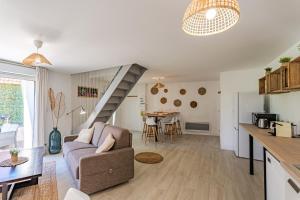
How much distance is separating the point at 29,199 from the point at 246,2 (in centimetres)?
312

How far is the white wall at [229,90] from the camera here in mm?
4814

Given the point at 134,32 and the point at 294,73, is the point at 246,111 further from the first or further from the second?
the point at 134,32

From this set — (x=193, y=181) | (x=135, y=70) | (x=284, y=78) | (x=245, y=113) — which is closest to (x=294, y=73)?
(x=284, y=78)

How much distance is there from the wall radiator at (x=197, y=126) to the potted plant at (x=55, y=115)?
523cm

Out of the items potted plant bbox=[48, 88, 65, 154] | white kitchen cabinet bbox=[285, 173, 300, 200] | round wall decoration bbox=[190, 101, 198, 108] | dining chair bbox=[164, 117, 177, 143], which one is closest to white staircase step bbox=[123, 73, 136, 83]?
potted plant bbox=[48, 88, 65, 154]

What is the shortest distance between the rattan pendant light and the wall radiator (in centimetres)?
686

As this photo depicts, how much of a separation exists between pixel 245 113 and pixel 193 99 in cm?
361

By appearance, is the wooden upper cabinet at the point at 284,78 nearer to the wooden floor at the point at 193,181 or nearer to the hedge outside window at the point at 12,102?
the wooden floor at the point at 193,181

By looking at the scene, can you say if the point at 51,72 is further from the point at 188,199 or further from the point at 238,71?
the point at 238,71

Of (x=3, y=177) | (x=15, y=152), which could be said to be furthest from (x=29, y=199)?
(x=15, y=152)

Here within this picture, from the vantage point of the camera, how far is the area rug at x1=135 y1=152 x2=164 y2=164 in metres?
3.97

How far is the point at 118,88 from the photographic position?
14.8 ft

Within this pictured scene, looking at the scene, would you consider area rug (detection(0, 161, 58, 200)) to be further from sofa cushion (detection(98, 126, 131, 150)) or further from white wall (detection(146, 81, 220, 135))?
white wall (detection(146, 81, 220, 135))

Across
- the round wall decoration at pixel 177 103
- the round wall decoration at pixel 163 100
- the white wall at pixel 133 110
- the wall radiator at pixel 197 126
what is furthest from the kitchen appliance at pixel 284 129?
the white wall at pixel 133 110
